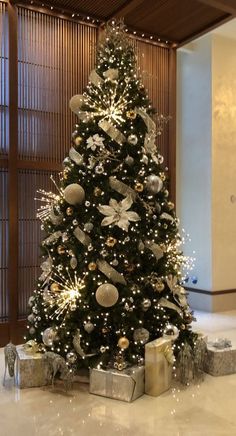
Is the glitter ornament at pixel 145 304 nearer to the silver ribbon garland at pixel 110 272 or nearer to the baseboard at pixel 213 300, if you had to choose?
the silver ribbon garland at pixel 110 272

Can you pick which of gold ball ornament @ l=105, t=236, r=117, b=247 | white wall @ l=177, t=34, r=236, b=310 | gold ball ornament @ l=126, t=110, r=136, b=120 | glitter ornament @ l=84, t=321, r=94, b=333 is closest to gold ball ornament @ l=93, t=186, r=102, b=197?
gold ball ornament @ l=105, t=236, r=117, b=247

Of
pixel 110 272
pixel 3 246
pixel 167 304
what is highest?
pixel 3 246

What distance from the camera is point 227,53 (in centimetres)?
715

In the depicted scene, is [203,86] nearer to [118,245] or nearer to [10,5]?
[10,5]

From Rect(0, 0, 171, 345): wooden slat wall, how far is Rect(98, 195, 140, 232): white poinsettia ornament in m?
1.74

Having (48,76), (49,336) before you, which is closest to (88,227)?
(49,336)

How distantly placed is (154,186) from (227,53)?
421 centimetres

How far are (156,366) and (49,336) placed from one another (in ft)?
2.97

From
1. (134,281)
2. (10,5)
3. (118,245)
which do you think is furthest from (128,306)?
(10,5)

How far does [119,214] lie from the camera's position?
3.79 metres

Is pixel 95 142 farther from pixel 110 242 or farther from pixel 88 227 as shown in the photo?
pixel 110 242

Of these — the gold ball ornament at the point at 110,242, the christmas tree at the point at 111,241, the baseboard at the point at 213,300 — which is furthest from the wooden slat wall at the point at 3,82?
the baseboard at the point at 213,300

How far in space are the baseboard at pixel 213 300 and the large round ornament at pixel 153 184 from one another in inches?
138

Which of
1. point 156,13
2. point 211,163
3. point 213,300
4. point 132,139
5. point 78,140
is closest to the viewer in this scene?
point 132,139
